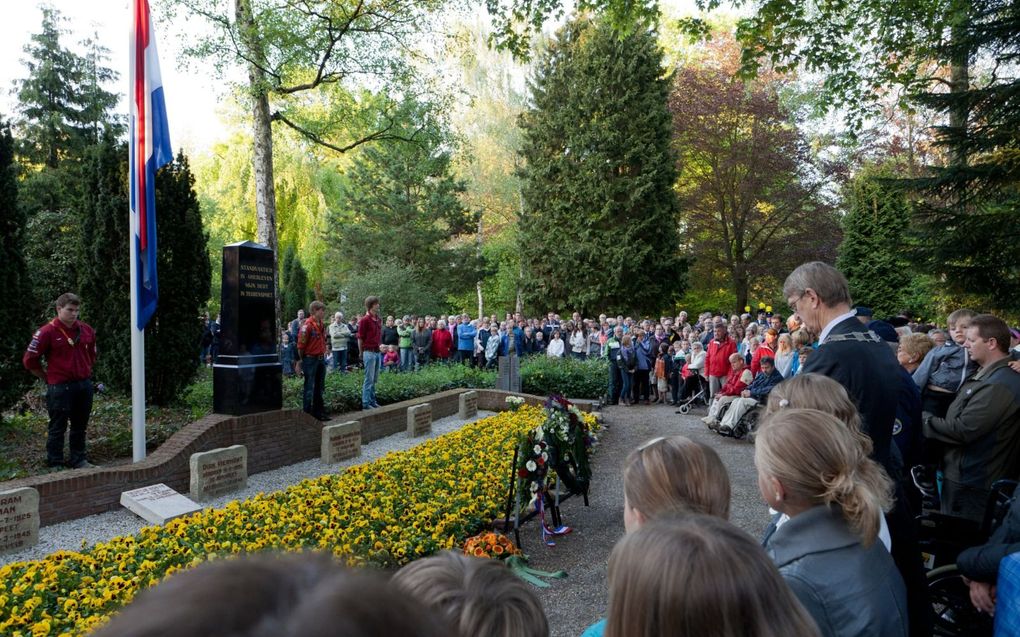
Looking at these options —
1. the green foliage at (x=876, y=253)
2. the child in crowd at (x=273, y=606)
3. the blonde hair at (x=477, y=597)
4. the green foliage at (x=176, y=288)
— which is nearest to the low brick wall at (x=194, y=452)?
the green foliage at (x=176, y=288)

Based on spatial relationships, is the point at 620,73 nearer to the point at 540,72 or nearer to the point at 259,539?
the point at 540,72

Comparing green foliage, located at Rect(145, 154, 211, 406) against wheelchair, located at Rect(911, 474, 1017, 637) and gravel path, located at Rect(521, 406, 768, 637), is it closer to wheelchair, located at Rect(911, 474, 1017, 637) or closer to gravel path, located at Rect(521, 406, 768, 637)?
gravel path, located at Rect(521, 406, 768, 637)

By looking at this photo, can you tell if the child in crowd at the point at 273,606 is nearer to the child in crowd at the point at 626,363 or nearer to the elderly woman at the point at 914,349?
the elderly woman at the point at 914,349

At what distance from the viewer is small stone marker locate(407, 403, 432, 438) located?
10727 mm

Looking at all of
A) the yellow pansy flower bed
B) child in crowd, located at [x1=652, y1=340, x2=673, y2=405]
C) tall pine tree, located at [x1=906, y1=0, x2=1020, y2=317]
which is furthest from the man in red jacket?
the yellow pansy flower bed

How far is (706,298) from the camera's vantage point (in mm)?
31188

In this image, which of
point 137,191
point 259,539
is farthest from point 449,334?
point 259,539

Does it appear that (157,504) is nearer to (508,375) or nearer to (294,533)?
(294,533)

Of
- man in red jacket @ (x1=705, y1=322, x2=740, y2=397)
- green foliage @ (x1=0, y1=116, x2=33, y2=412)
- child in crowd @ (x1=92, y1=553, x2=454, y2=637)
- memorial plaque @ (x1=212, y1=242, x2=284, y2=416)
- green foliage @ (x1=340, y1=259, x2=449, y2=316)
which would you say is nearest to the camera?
child in crowd @ (x1=92, y1=553, x2=454, y2=637)

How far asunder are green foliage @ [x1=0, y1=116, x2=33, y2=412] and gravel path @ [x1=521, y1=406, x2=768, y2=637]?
22.8 feet

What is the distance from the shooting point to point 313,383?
34.2ft

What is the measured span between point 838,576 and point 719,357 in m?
12.4

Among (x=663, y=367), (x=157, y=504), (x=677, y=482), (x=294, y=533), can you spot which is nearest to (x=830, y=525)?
(x=677, y=482)

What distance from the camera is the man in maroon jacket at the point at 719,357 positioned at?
13750mm
